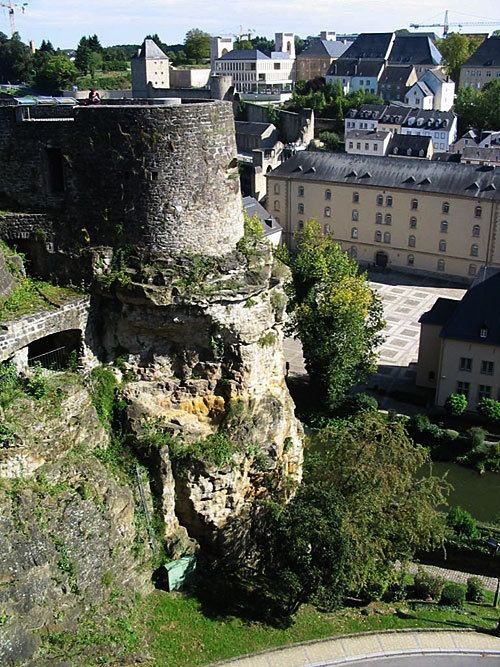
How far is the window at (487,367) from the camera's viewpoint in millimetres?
35875

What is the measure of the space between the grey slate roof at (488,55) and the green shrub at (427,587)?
109511 millimetres

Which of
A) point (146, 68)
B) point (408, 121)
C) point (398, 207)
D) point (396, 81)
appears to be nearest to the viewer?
point (398, 207)

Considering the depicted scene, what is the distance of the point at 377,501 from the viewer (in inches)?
843

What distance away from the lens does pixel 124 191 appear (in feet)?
61.3

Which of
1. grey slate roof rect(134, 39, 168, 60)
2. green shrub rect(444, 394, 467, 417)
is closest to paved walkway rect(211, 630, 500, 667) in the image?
green shrub rect(444, 394, 467, 417)

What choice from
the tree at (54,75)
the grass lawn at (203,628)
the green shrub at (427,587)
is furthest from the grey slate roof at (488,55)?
the grass lawn at (203,628)

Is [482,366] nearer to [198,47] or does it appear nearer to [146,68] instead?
[146,68]

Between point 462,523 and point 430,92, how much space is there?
90442 mm

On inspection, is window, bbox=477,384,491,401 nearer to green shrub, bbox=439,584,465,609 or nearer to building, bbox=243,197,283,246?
green shrub, bbox=439,584,465,609

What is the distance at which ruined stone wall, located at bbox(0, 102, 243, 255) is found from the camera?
18.3 metres

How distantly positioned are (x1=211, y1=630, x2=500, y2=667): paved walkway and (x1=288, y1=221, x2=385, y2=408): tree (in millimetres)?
16439

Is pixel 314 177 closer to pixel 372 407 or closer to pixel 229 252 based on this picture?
pixel 372 407

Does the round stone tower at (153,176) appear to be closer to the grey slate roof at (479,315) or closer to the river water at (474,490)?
the river water at (474,490)

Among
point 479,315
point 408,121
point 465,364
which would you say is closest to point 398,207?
point 479,315
